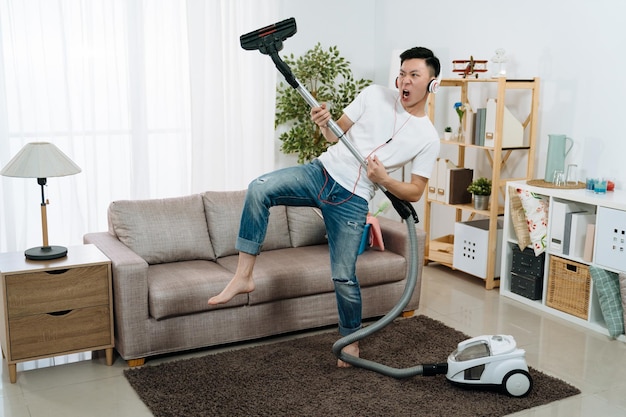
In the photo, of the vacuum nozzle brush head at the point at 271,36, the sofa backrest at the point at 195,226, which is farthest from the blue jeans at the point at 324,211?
the sofa backrest at the point at 195,226

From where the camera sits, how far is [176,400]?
294cm

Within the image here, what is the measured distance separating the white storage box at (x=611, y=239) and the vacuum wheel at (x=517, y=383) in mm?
1060

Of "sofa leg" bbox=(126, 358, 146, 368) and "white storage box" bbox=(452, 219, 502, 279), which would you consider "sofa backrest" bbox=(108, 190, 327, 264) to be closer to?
"sofa leg" bbox=(126, 358, 146, 368)

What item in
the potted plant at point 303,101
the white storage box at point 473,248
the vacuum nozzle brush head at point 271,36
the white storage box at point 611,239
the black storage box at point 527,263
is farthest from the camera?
the potted plant at point 303,101

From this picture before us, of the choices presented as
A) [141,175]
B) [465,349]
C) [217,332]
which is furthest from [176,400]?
[141,175]

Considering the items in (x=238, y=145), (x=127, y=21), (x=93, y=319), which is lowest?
(x=93, y=319)

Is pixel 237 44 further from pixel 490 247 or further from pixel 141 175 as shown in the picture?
pixel 490 247

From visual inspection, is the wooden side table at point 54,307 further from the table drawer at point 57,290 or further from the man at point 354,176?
the man at point 354,176

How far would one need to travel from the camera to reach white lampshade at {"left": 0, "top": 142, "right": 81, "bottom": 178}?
10.3 feet

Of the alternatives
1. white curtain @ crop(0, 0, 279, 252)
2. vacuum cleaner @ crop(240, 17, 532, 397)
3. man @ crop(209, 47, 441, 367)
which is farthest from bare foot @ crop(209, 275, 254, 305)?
white curtain @ crop(0, 0, 279, 252)

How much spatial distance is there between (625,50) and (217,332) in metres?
2.69

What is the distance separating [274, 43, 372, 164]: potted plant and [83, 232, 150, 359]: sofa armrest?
2378 mm

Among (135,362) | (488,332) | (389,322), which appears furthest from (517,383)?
(135,362)

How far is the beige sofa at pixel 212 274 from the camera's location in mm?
3283
